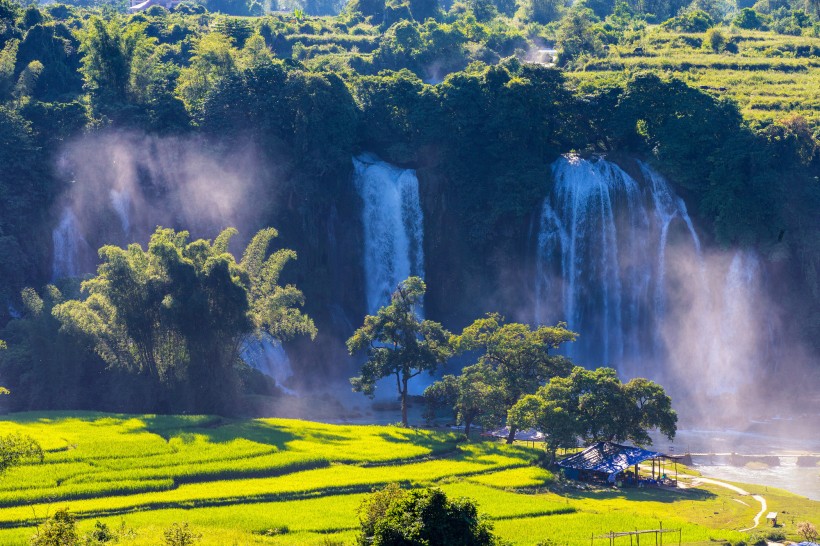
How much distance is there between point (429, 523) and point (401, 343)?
37354 mm

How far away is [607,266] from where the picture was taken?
9512 cm

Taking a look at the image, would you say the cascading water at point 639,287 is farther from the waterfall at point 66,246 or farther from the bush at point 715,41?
the bush at point 715,41

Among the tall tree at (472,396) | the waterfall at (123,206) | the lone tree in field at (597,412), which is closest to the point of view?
the lone tree in field at (597,412)

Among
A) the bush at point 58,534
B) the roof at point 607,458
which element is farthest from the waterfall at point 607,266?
the bush at point 58,534

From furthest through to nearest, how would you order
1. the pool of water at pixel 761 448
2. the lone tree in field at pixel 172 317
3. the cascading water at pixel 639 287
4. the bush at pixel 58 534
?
1. the cascading water at pixel 639 287
2. the lone tree in field at pixel 172 317
3. the pool of water at pixel 761 448
4. the bush at pixel 58 534

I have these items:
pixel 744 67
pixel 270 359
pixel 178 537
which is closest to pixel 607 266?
pixel 270 359

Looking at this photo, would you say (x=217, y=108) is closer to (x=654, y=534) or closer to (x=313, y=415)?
(x=313, y=415)

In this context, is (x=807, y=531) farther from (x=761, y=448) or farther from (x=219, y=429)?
(x=219, y=429)

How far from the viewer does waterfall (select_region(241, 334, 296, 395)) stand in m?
89.8

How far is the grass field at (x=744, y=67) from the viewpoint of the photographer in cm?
11250

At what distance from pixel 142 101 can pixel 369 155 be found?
55.8ft

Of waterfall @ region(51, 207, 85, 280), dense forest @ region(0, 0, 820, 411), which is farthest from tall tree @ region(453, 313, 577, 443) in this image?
waterfall @ region(51, 207, 85, 280)

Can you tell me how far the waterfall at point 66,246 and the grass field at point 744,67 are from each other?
38813 millimetres

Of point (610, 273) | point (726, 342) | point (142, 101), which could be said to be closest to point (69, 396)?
point (142, 101)
